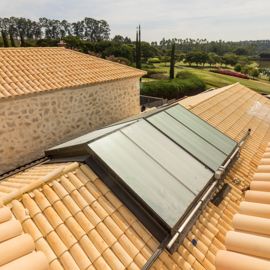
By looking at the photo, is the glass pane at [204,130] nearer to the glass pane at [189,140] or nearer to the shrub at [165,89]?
the glass pane at [189,140]

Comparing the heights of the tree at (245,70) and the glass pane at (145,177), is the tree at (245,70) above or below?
below

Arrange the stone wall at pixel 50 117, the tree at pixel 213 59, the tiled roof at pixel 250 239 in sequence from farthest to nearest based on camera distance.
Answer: the tree at pixel 213 59
the stone wall at pixel 50 117
the tiled roof at pixel 250 239

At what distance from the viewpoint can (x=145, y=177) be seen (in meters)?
4.29

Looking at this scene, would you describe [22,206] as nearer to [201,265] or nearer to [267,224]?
[201,265]

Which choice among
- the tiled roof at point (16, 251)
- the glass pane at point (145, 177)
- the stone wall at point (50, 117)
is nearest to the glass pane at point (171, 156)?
the glass pane at point (145, 177)

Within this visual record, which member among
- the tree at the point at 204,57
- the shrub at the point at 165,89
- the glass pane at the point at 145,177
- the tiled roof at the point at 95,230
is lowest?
the shrub at the point at 165,89

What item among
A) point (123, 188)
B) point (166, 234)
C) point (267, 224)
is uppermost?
point (267, 224)

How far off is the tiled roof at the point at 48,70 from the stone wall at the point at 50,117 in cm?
36

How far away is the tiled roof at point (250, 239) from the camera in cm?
233

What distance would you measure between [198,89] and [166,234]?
121ft

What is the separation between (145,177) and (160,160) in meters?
0.80

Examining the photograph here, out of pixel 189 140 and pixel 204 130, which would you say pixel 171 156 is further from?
pixel 204 130

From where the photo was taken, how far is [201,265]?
373cm

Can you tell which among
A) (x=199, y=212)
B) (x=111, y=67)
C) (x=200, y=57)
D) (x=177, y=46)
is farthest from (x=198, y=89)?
Answer: (x=177, y=46)
